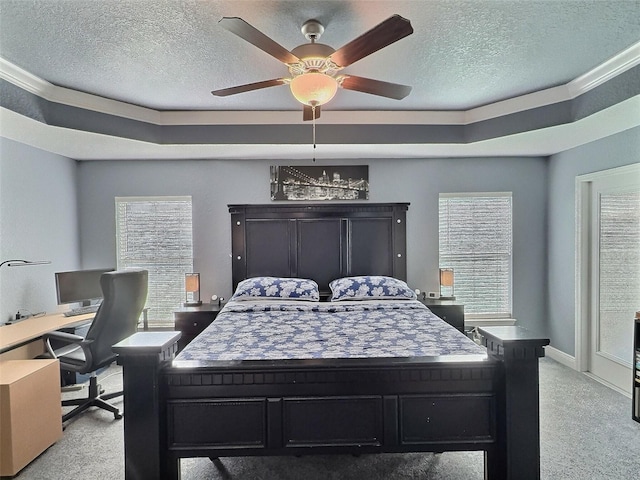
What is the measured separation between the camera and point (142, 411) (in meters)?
1.80

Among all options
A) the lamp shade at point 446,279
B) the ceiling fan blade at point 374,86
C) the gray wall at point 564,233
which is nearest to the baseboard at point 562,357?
the gray wall at point 564,233

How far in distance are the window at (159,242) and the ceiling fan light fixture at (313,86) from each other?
2.84m

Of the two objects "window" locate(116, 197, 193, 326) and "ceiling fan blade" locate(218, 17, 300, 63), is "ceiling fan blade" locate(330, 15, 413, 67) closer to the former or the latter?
"ceiling fan blade" locate(218, 17, 300, 63)

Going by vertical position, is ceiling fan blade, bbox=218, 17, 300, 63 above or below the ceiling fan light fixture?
above

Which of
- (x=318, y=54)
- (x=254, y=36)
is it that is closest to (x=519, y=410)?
(x=318, y=54)

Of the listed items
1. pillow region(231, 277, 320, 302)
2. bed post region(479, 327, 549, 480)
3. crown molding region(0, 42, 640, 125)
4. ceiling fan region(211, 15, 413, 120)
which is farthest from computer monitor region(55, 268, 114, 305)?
bed post region(479, 327, 549, 480)

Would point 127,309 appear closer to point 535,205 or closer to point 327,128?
point 327,128

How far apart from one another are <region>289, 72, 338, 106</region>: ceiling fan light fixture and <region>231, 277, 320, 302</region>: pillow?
2.30m

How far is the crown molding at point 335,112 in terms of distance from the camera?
260cm

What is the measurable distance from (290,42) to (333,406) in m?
2.17

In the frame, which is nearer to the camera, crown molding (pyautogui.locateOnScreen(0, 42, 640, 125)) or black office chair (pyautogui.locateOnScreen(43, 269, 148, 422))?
crown molding (pyautogui.locateOnScreen(0, 42, 640, 125))

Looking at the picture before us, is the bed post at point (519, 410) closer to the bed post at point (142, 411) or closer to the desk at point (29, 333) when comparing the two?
the bed post at point (142, 411)

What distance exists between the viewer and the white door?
3270 millimetres

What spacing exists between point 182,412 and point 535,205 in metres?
4.37
